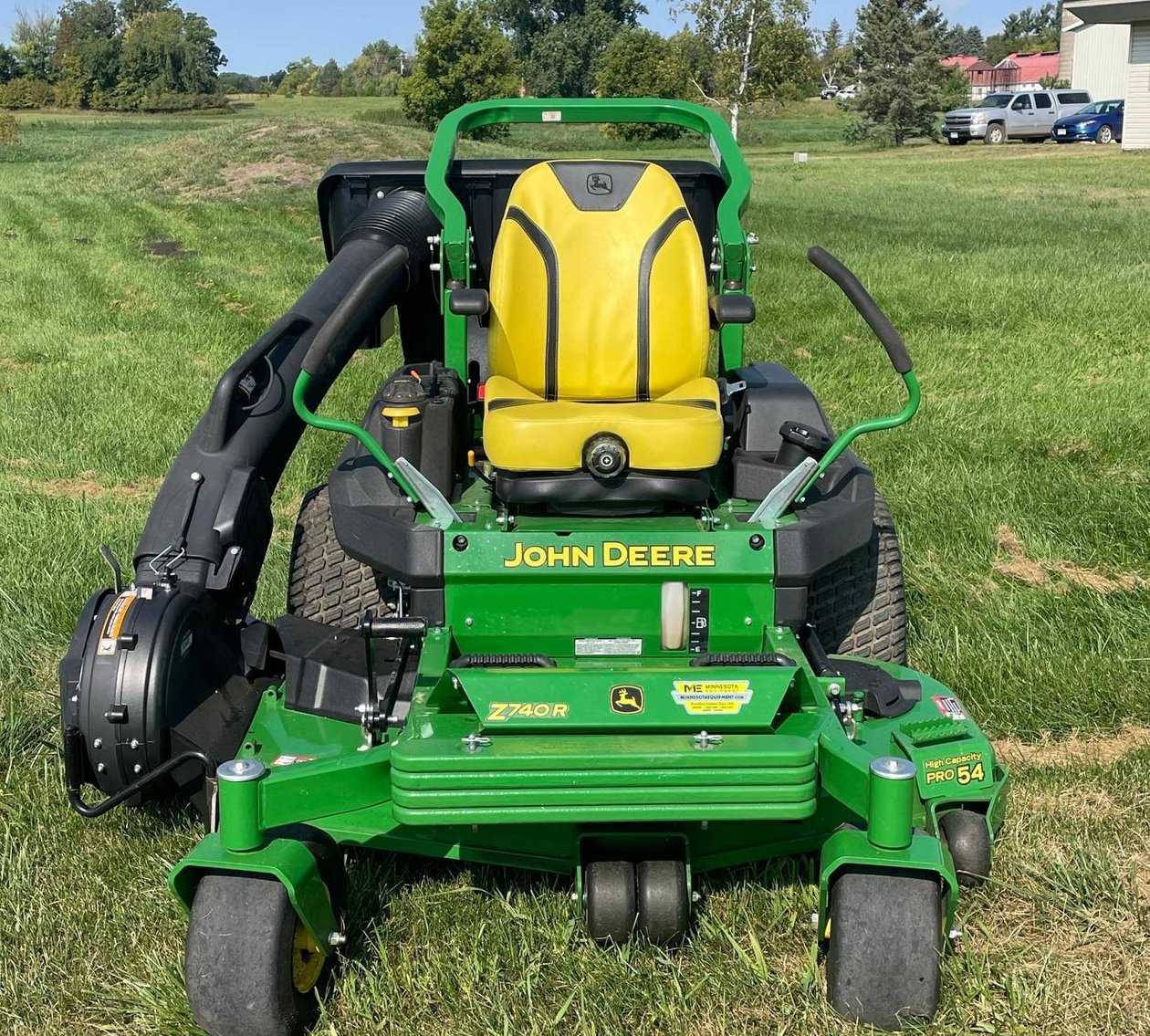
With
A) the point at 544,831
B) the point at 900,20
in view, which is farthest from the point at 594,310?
the point at 900,20

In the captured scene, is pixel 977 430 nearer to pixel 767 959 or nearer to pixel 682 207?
pixel 682 207

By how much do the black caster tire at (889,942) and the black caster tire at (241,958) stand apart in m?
1.08

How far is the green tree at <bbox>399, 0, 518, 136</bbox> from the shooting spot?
42.8 metres

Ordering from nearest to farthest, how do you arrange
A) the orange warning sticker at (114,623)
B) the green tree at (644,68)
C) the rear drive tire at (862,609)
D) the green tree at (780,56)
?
the orange warning sticker at (114,623)
the rear drive tire at (862,609)
the green tree at (780,56)
the green tree at (644,68)

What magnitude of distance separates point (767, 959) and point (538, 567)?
1.05 meters

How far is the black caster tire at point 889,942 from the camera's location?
2516 mm

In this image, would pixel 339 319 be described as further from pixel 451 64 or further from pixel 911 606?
pixel 451 64

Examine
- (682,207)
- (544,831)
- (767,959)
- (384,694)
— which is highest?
(682,207)

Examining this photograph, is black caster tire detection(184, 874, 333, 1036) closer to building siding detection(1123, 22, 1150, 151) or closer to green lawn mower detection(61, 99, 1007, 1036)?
green lawn mower detection(61, 99, 1007, 1036)

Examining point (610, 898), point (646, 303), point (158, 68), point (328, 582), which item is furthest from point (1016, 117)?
point (158, 68)

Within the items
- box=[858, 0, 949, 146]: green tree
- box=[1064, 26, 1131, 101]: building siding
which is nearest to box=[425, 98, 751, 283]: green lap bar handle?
box=[858, 0, 949, 146]: green tree

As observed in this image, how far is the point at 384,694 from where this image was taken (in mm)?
3129

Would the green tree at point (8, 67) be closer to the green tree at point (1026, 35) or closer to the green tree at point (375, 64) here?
the green tree at point (375, 64)

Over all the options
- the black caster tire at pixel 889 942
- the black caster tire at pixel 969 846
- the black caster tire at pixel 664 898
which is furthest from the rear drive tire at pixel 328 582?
the black caster tire at pixel 889 942
